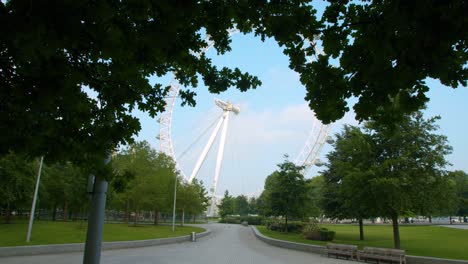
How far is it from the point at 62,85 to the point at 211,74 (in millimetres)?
2731

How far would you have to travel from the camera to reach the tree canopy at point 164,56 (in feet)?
9.14

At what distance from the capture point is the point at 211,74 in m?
5.58

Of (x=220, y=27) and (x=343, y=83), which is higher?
(x=220, y=27)

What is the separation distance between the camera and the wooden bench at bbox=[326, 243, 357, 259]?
54.4ft

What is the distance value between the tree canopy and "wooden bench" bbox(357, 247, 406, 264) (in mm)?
12452

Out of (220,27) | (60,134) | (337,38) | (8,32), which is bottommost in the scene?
(60,134)

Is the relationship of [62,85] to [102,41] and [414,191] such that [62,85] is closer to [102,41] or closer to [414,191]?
[102,41]

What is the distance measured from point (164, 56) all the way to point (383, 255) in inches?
572

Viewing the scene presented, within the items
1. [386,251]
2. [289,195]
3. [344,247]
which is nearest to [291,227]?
[289,195]

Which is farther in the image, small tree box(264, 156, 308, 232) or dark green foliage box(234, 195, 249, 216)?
dark green foliage box(234, 195, 249, 216)

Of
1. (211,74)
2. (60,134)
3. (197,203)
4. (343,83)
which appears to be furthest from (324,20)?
(197,203)

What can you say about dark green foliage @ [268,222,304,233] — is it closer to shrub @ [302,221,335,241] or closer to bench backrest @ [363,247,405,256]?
shrub @ [302,221,335,241]

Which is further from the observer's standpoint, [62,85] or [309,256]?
[309,256]

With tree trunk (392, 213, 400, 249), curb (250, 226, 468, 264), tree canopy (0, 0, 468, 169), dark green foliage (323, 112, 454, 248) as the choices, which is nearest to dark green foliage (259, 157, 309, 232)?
curb (250, 226, 468, 264)
